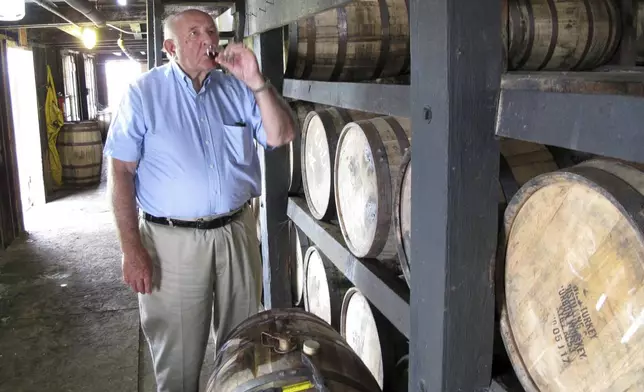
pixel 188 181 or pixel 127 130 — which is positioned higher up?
pixel 127 130

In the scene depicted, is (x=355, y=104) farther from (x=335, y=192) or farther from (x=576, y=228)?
(x=576, y=228)

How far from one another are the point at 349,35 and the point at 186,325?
5.13 ft

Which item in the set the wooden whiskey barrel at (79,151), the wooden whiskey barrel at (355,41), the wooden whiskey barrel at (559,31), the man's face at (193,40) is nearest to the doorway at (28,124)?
the wooden whiskey barrel at (79,151)

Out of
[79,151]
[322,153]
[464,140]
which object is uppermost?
[464,140]

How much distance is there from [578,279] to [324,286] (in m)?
1.87

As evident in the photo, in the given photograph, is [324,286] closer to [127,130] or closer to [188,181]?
[188,181]

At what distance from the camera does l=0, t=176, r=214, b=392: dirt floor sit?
13.0ft

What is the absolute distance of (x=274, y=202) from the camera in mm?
3322

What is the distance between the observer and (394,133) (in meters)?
2.03

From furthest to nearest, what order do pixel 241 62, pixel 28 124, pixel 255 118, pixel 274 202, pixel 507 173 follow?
pixel 28 124 → pixel 274 202 → pixel 255 118 → pixel 241 62 → pixel 507 173

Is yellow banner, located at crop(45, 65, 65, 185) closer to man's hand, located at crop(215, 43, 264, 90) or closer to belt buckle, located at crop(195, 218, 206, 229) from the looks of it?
belt buckle, located at crop(195, 218, 206, 229)

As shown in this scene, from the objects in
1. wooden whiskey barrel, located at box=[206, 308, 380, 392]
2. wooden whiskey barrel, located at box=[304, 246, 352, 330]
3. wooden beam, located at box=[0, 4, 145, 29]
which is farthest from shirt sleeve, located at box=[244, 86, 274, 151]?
wooden beam, located at box=[0, 4, 145, 29]

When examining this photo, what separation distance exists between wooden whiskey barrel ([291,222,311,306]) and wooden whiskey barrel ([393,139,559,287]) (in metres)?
1.51

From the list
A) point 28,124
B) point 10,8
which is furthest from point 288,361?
point 28,124
